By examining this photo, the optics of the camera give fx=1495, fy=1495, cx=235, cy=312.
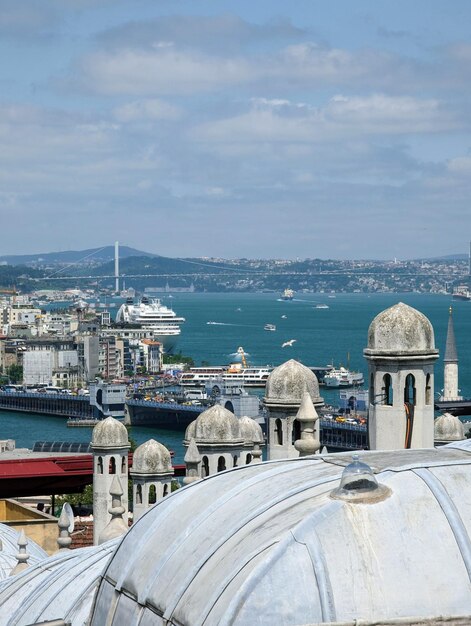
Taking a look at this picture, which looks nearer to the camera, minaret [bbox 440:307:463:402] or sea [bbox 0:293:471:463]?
minaret [bbox 440:307:463:402]

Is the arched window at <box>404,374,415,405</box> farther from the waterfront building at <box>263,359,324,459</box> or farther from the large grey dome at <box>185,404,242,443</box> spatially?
the large grey dome at <box>185,404,242,443</box>

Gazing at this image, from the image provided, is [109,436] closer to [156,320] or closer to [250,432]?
[250,432]

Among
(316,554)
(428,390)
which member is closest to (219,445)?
(428,390)

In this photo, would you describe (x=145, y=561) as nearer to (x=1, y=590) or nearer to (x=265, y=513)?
(x=265, y=513)

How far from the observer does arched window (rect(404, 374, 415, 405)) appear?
12.0m

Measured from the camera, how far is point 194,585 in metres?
5.84

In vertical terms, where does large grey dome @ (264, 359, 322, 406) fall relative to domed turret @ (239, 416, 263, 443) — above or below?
above

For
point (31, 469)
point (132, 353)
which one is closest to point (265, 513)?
point (31, 469)

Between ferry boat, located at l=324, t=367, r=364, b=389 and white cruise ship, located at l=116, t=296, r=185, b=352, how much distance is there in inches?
2115

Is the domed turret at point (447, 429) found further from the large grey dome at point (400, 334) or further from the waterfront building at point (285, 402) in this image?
the large grey dome at point (400, 334)

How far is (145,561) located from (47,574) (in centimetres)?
462

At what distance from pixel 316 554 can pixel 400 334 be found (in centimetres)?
670

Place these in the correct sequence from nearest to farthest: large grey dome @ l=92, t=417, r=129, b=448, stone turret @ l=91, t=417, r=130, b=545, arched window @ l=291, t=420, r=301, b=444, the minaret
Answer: arched window @ l=291, t=420, r=301, b=444 < stone turret @ l=91, t=417, r=130, b=545 < large grey dome @ l=92, t=417, r=129, b=448 < the minaret

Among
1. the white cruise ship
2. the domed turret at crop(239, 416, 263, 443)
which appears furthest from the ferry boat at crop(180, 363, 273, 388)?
the domed turret at crop(239, 416, 263, 443)
